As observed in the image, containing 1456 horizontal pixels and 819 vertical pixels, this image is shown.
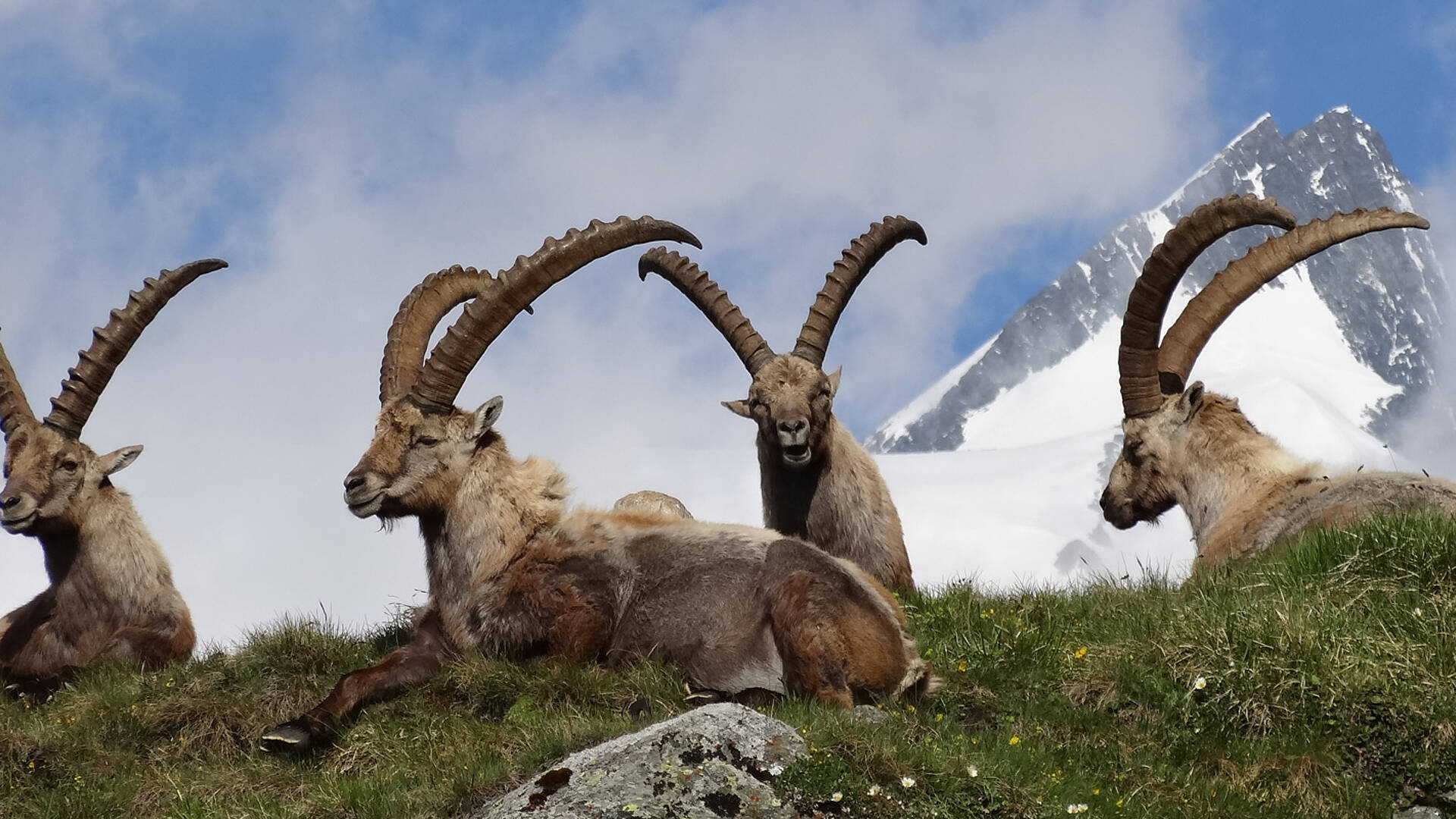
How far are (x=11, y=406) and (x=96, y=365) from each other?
79cm

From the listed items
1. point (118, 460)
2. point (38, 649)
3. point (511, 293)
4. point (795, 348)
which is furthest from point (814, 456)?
point (38, 649)

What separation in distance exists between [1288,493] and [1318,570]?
2257 millimetres

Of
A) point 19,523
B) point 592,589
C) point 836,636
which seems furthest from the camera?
point 19,523

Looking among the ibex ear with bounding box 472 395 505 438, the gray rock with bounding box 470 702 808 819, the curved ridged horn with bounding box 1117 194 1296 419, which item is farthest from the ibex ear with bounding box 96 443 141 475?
the curved ridged horn with bounding box 1117 194 1296 419

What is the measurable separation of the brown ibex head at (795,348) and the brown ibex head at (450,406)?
→ 1.95 m

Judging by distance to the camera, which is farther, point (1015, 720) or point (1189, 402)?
point (1189, 402)

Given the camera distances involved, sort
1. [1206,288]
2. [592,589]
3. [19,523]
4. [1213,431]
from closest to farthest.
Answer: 1. [592,589]
2. [19,523]
3. [1213,431]
4. [1206,288]

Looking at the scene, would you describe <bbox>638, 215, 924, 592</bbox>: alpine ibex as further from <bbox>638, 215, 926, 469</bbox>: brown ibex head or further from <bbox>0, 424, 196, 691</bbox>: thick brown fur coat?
<bbox>0, 424, 196, 691</bbox>: thick brown fur coat

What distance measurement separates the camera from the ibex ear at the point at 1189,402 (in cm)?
1231

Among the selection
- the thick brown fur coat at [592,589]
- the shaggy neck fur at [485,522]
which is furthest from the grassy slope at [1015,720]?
the shaggy neck fur at [485,522]

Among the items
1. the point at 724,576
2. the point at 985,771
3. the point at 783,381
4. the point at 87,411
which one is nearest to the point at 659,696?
the point at 724,576

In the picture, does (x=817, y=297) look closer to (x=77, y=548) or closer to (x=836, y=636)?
(x=836, y=636)

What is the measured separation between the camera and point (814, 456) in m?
12.1

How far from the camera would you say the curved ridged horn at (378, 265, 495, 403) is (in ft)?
36.3
